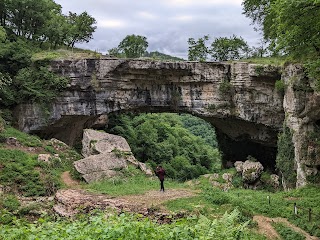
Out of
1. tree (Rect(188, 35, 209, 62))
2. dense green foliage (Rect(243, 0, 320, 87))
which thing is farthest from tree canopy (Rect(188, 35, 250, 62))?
dense green foliage (Rect(243, 0, 320, 87))

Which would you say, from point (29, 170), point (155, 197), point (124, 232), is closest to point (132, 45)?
point (29, 170)

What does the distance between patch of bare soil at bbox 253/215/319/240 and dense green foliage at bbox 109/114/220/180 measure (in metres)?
22.4

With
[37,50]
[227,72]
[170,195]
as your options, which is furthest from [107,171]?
[37,50]

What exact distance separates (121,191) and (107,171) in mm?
3049

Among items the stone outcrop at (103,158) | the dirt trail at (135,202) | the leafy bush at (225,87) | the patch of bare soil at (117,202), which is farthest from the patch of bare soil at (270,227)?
the leafy bush at (225,87)

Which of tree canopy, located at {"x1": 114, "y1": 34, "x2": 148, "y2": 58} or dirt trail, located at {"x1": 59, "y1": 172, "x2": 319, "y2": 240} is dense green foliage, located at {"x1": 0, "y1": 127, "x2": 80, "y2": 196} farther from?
tree canopy, located at {"x1": 114, "y1": 34, "x2": 148, "y2": 58}

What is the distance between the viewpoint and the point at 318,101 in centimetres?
1712

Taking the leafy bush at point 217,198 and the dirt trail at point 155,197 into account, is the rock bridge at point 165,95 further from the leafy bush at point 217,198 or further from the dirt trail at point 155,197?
the leafy bush at point 217,198

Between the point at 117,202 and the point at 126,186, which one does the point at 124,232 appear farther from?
the point at 126,186

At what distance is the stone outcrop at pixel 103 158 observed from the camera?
760 inches

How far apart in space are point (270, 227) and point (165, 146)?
26377 millimetres

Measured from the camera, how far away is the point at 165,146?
128 ft

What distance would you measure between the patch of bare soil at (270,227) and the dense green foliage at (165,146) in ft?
73.4

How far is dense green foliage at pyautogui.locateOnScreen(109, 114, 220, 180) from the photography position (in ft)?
121
